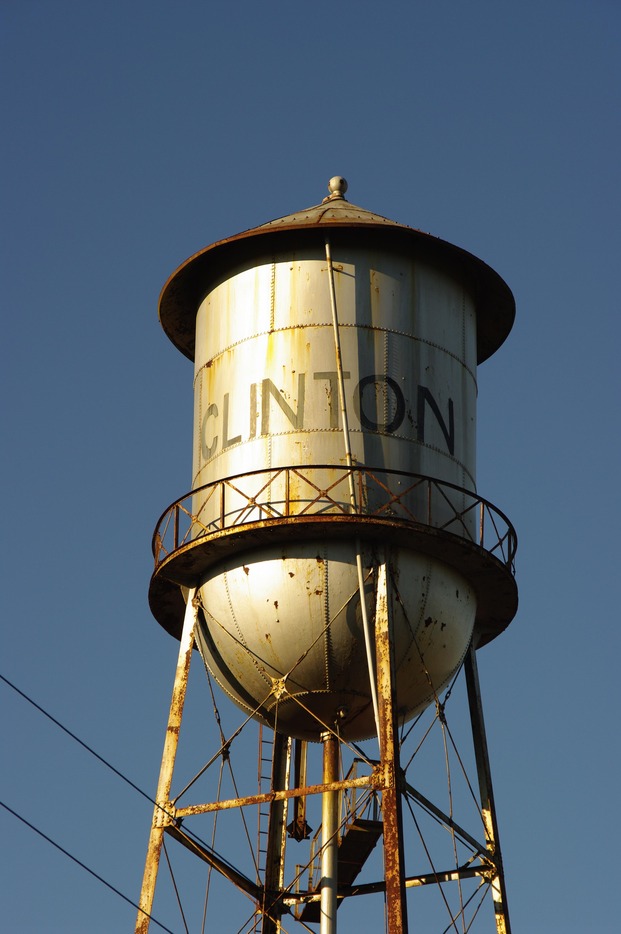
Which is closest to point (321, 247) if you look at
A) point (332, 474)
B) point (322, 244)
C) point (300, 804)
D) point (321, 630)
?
point (322, 244)

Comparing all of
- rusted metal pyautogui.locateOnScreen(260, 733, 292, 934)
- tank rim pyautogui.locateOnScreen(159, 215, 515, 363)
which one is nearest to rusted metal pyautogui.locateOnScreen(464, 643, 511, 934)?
rusted metal pyautogui.locateOnScreen(260, 733, 292, 934)

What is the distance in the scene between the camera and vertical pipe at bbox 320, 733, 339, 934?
81.1ft

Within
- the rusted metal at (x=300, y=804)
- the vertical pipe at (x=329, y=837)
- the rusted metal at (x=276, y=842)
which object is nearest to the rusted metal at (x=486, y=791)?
the vertical pipe at (x=329, y=837)

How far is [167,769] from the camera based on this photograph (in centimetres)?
2438

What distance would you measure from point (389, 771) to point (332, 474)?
382 cm

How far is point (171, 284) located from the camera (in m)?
26.8

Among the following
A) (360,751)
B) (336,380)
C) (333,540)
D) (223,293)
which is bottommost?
(360,751)

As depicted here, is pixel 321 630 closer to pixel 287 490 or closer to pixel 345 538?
pixel 345 538

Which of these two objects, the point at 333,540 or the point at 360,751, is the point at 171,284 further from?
the point at 360,751

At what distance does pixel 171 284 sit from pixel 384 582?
5.98 meters

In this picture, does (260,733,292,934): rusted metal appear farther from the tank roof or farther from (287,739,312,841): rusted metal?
the tank roof

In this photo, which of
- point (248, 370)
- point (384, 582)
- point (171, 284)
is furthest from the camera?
point (171, 284)

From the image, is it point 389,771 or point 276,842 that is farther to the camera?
point 276,842

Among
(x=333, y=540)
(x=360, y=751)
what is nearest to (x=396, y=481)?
(x=333, y=540)
